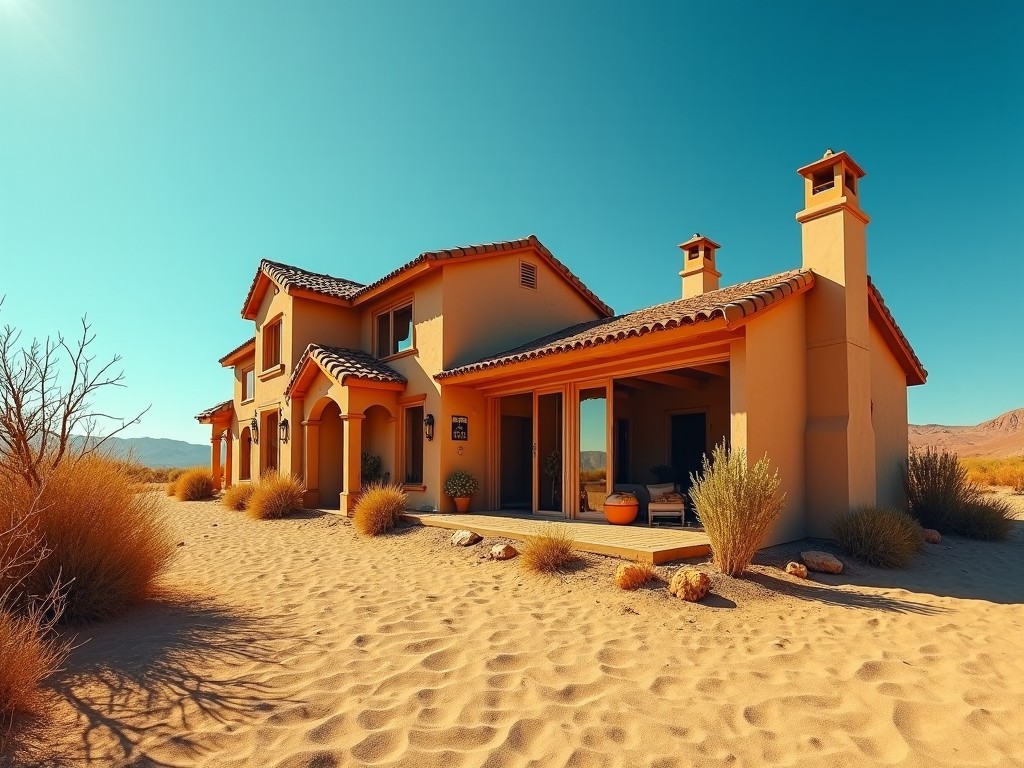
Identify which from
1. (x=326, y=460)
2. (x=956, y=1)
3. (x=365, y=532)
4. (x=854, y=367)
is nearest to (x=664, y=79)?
(x=956, y=1)

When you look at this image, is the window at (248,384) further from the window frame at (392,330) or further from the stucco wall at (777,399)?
the stucco wall at (777,399)

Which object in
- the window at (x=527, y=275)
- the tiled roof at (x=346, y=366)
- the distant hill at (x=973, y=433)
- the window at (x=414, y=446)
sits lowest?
the distant hill at (x=973, y=433)

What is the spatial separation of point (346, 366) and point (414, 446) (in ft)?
8.28

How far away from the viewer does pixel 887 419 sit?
11.1 meters

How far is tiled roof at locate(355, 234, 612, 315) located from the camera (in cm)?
1245

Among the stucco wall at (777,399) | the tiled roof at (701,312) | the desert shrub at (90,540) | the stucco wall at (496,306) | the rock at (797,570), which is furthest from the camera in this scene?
the stucco wall at (496,306)

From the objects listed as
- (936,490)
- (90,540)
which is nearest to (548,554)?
(90,540)

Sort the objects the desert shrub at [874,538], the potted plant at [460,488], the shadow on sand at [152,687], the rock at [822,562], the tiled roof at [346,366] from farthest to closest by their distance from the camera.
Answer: the tiled roof at [346,366]
the potted plant at [460,488]
the desert shrub at [874,538]
the rock at [822,562]
the shadow on sand at [152,687]

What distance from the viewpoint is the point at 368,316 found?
1590 cm

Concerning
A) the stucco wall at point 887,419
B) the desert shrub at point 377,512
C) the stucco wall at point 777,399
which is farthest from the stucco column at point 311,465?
the stucco wall at point 887,419

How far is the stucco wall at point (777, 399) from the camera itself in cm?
789

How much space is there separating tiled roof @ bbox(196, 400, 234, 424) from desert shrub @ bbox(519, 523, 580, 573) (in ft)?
59.4

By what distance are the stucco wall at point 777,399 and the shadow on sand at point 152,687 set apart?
21.0 feet

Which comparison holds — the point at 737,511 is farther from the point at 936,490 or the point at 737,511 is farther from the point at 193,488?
the point at 193,488
